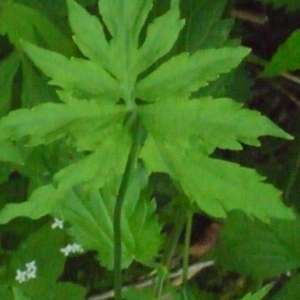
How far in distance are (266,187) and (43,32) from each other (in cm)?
39

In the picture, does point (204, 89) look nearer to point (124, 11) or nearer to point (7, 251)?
point (124, 11)

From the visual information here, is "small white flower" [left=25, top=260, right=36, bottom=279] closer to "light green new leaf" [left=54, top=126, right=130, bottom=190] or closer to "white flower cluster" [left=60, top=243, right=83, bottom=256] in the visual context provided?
"white flower cluster" [left=60, top=243, right=83, bottom=256]

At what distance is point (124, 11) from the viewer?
1.87 feet

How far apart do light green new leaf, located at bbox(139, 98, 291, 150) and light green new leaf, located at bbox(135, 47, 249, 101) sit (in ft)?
0.05

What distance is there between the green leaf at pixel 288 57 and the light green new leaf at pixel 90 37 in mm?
332

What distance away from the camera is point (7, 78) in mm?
893

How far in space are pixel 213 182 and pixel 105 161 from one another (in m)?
0.10

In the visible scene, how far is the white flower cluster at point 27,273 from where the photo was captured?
36.3 inches

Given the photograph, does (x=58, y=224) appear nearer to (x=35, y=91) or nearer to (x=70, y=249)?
(x=70, y=249)

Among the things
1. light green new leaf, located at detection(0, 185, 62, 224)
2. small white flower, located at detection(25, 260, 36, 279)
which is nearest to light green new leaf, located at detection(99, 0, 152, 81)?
light green new leaf, located at detection(0, 185, 62, 224)

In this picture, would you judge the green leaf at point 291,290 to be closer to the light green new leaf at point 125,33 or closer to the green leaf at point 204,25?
the green leaf at point 204,25

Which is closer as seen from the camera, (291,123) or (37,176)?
(37,176)

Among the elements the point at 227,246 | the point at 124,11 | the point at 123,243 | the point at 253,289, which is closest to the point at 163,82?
the point at 124,11

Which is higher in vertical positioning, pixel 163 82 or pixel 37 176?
pixel 163 82
